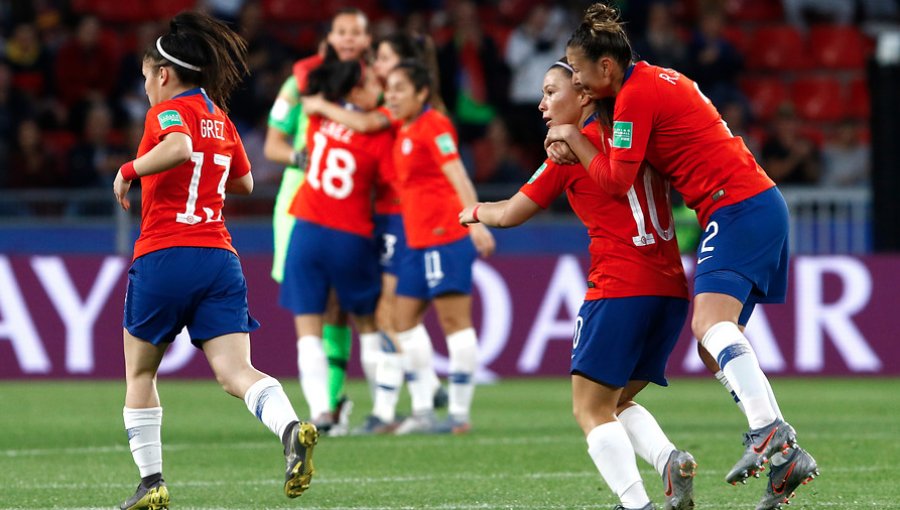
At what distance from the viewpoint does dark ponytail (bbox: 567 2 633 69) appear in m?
5.80

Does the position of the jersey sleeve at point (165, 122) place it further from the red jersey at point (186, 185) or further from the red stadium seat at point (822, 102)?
the red stadium seat at point (822, 102)

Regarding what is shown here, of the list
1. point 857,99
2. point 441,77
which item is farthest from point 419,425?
point 857,99

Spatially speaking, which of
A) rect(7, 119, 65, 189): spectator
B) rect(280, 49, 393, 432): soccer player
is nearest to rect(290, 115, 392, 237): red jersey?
rect(280, 49, 393, 432): soccer player

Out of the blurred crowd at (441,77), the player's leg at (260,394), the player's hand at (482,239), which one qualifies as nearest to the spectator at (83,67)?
the blurred crowd at (441,77)

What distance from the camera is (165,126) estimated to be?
5895 mm

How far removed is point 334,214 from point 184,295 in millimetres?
3657

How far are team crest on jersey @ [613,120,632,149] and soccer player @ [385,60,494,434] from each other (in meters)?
3.48

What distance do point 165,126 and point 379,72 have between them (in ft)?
13.7

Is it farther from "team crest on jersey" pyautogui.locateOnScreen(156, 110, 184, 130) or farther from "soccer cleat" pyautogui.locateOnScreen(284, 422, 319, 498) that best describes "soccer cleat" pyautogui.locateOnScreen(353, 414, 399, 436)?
"team crest on jersey" pyautogui.locateOnScreen(156, 110, 184, 130)

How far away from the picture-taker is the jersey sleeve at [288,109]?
9.95 metres

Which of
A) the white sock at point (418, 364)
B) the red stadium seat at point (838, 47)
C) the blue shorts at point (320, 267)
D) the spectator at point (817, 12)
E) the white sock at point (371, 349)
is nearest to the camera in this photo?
the blue shorts at point (320, 267)

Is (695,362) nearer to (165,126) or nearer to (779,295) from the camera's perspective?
(779,295)

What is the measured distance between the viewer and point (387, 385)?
9.73 m

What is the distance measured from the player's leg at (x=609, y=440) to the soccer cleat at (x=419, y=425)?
12.8ft
